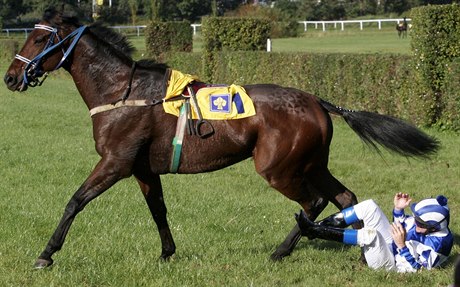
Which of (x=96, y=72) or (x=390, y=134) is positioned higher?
(x=96, y=72)

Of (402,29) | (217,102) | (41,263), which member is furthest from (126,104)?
(402,29)

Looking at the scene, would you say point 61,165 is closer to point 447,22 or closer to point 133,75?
point 133,75

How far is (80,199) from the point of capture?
5973 mm

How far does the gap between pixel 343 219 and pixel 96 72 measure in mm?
2381

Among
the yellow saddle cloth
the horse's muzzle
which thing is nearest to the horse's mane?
the yellow saddle cloth

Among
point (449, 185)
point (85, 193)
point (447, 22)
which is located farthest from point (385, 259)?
point (447, 22)

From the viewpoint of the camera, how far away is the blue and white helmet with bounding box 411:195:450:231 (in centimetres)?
604

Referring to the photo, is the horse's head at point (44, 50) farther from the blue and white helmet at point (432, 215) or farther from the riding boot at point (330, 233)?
the blue and white helmet at point (432, 215)

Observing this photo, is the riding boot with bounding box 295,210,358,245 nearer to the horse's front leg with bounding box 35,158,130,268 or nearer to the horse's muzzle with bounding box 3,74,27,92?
the horse's front leg with bounding box 35,158,130,268

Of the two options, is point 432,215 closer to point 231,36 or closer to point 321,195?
point 321,195

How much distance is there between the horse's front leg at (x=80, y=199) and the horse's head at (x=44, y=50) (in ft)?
3.28

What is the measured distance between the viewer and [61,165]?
11.4 metres

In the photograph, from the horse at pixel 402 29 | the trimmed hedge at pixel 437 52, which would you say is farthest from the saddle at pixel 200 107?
the horse at pixel 402 29

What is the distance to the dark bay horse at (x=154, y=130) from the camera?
612cm
